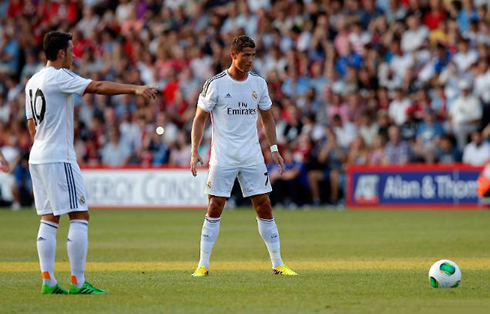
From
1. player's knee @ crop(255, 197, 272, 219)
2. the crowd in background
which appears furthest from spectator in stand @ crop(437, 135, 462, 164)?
player's knee @ crop(255, 197, 272, 219)

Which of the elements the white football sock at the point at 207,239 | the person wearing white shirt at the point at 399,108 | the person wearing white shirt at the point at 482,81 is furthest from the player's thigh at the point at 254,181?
the person wearing white shirt at the point at 399,108

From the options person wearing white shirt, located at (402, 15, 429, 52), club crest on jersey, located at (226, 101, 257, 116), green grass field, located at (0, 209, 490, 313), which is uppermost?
person wearing white shirt, located at (402, 15, 429, 52)

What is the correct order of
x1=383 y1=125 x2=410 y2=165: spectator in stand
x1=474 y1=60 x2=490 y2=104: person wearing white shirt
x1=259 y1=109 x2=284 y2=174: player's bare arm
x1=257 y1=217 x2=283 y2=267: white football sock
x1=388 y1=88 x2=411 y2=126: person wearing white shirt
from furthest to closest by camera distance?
x1=388 y1=88 x2=411 y2=126: person wearing white shirt < x1=383 y1=125 x2=410 y2=165: spectator in stand < x1=474 y1=60 x2=490 y2=104: person wearing white shirt < x1=259 y1=109 x2=284 y2=174: player's bare arm < x1=257 y1=217 x2=283 y2=267: white football sock

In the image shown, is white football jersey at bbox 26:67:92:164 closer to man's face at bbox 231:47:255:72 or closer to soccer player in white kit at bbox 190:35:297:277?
soccer player in white kit at bbox 190:35:297:277

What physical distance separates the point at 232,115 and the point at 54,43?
2.60 metres

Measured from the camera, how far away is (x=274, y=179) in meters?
26.8

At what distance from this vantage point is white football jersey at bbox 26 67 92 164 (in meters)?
9.71

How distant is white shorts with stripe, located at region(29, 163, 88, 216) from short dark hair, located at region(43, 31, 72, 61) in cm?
103

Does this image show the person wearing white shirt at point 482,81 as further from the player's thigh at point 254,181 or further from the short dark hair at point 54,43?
the short dark hair at point 54,43

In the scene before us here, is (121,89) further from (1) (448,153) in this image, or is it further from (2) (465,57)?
(2) (465,57)

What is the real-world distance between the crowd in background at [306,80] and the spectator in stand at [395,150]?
1.1 inches

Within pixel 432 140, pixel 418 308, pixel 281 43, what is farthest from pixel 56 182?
pixel 281 43

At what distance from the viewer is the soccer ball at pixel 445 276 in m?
10.2

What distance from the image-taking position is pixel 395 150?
1011 inches
